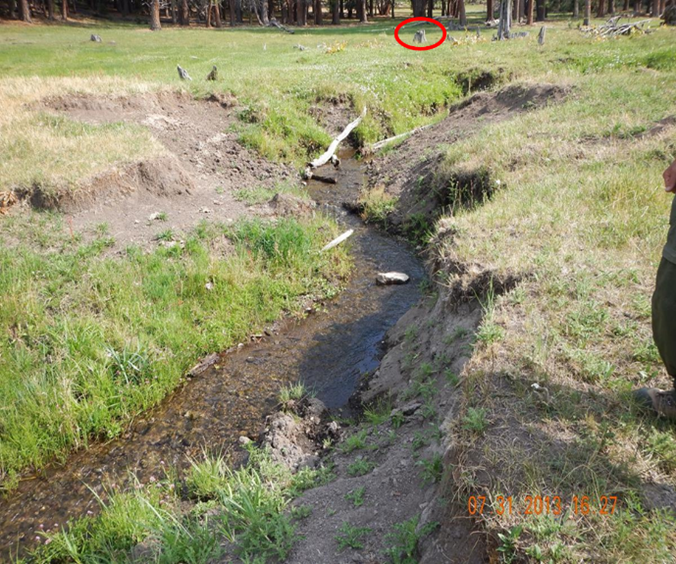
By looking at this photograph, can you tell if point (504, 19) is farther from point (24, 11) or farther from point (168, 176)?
point (24, 11)

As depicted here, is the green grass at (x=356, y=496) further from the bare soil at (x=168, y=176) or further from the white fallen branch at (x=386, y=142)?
the white fallen branch at (x=386, y=142)

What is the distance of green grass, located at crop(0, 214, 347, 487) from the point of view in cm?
659

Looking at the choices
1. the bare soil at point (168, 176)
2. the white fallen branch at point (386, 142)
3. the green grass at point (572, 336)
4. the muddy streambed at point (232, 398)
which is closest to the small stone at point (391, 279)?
the muddy streambed at point (232, 398)

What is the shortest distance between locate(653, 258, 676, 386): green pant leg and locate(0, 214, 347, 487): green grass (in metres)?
6.68

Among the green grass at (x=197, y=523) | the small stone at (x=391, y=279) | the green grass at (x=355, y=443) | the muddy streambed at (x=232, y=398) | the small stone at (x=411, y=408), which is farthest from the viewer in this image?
the small stone at (x=391, y=279)

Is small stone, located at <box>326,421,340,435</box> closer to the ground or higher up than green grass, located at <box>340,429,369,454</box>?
closer to the ground

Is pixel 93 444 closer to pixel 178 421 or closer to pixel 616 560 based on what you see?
pixel 178 421

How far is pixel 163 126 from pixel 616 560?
16171 mm

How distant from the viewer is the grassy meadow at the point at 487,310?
3.43 meters

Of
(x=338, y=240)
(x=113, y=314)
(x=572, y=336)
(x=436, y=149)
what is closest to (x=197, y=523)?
(x=572, y=336)

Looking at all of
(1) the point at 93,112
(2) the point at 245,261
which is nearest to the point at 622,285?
(2) the point at 245,261

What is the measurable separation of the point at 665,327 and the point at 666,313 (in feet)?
0.36

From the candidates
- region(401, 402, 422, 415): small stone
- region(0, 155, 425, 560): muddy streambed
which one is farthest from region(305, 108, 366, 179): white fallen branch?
region(401, 402, 422, 415): small stone

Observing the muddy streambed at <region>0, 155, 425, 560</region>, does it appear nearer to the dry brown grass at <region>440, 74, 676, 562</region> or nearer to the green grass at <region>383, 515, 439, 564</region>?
the dry brown grass at <region>440, 74, 676, 562</region>
